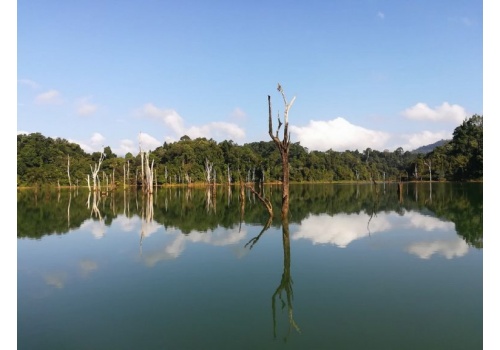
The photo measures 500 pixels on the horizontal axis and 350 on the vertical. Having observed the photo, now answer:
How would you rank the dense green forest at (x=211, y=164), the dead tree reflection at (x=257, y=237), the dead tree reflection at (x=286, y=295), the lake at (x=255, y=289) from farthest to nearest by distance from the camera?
the dense green forest at (x=211, y=164), the dead tree reflection at (x=257, y=237), the dead tree reflection at (x=286, y=295), the lake at (x=255, y=289)

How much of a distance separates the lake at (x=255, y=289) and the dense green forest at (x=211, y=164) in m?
35.5

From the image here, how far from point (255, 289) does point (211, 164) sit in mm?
58220

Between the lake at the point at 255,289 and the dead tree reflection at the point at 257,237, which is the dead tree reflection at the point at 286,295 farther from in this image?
the dead tree reflection at the point at 257,237

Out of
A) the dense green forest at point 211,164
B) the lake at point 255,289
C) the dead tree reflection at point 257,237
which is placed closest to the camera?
the lake at point 255,289

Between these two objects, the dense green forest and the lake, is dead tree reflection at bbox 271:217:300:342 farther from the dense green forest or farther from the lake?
the dense green forest

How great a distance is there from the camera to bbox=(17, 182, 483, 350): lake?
16.3 feet

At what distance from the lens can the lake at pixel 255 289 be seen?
495 centimetres

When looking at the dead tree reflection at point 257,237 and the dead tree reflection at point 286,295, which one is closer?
the dead tree reflection at point 286,295

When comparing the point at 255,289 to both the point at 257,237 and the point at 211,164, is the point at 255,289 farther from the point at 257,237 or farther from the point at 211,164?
the point at 211,164

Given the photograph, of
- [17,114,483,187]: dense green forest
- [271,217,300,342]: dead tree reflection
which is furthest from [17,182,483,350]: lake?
[17,114,483,187]: dense green forest

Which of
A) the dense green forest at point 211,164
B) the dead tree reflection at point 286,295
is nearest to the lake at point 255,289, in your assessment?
the dead tree reflection at point 286,295

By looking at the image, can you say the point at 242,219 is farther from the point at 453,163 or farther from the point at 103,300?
the point at 453,163

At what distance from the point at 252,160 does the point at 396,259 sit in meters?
67.8

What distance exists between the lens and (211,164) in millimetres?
64562
